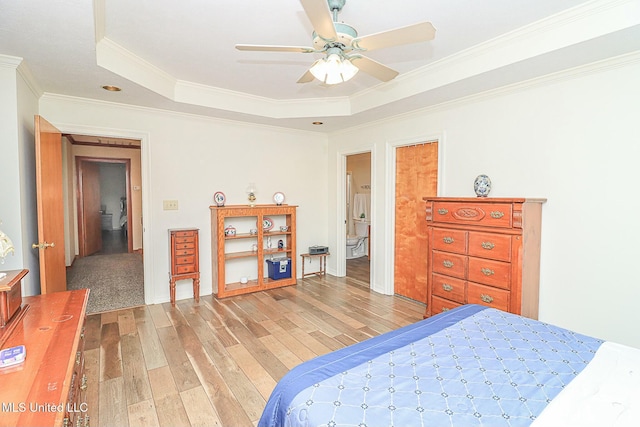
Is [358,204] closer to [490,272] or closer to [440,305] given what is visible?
[440,305]

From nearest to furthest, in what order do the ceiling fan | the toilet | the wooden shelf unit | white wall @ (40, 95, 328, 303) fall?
the ceiling fan, white wall @ (40, 95, 328, 303), the wooden shelf unit, the toilet

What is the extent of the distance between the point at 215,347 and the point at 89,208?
6.19 meters

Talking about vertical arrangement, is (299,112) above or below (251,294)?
above

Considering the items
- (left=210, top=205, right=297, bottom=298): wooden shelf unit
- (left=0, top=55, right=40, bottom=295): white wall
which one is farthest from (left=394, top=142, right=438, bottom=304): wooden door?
(left=0, top=55, right=40, bottom=295): white wall

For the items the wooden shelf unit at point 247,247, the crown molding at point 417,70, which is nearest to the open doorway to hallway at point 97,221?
the wooden shelf unit at point 247,247

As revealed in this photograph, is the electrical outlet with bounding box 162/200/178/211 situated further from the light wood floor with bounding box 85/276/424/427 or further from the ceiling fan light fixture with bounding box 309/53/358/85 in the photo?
the ceiling fan light fixture with bounding box 309/53/358/85

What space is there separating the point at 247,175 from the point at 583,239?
3.93 m

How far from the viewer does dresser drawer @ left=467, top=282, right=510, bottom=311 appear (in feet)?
8.94

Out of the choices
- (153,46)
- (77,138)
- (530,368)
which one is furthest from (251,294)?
(77,138)

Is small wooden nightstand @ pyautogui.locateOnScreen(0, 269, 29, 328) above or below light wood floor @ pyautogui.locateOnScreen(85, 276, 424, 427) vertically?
above

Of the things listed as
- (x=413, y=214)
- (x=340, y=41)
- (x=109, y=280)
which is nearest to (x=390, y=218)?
(x=413, y=214)

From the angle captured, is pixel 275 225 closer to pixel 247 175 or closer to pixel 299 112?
pixel 247 175

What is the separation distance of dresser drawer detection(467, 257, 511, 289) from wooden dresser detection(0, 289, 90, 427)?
294cm

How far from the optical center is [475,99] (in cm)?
331
